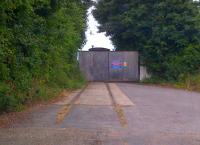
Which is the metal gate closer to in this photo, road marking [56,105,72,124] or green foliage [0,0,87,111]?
green foliage [0,0,87,111]

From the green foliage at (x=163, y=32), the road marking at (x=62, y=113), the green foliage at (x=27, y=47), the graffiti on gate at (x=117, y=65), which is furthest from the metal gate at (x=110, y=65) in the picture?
the road marking at (x=62, y=113)

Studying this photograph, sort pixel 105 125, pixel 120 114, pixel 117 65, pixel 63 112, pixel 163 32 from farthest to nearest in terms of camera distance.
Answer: pixel 117 65 → pixel 163 32 → pixel 63 112 → pixel 120 114 → pixel 105 125

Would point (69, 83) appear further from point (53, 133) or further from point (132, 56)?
point (53, 133)

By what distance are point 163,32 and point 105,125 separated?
30.2 metres

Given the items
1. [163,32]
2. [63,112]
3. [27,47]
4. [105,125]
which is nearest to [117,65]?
[163,32]

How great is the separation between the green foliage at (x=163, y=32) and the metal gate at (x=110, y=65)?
128 centimetres

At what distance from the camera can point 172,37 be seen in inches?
1762

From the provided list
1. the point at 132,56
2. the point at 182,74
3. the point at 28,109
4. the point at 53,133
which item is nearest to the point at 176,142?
the point at 53,133

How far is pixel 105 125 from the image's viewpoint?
15469 mm

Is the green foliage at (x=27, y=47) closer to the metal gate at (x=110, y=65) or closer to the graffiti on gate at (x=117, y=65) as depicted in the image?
the metal gate at (x=110, y=65)

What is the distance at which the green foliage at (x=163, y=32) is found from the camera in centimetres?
4394

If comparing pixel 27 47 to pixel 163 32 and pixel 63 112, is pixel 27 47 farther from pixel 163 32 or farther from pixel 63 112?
pixel 163 32

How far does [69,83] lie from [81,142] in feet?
71.6

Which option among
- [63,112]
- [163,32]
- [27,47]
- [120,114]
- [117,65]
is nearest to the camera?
[120,114]
